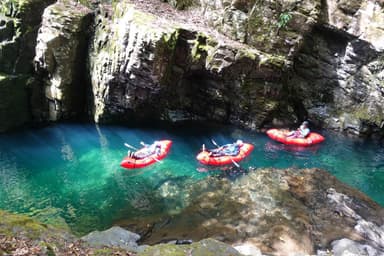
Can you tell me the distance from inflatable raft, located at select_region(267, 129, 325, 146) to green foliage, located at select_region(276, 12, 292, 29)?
15.2ft

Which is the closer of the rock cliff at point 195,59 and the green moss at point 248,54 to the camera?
the rock cliff at point 195,59

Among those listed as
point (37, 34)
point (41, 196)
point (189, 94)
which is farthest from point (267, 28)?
point (41, 196)

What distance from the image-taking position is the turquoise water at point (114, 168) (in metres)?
11.9

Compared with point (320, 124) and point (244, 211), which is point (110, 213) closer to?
point (244, 211)

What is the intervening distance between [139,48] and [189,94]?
164 inches

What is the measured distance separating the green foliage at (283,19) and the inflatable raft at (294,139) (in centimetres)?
463

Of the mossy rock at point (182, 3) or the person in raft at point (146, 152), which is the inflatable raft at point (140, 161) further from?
the mossy rock at point (182, 3)

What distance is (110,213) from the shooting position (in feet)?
38.3

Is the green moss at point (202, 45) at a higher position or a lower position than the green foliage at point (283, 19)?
lower

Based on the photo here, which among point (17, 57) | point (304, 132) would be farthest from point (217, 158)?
point (17, 57)

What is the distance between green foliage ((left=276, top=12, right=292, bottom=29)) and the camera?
16.3m

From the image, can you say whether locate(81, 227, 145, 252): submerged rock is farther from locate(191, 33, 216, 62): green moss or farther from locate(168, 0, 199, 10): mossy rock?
locate(168, 0, 199, 10): mossy rock

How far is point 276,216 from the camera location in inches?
412

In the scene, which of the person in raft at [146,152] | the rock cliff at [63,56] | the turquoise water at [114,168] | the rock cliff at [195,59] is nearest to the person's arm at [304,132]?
the turquoise water at [114,168]
